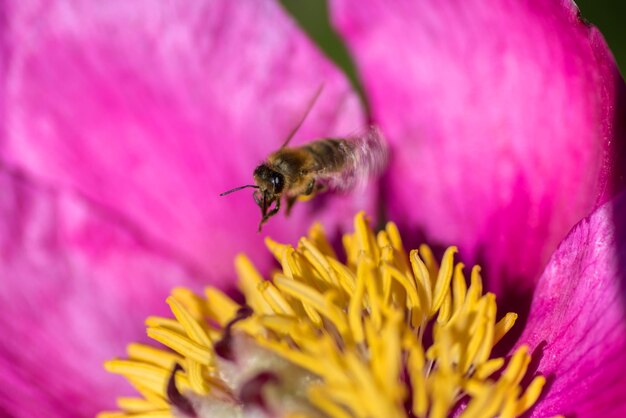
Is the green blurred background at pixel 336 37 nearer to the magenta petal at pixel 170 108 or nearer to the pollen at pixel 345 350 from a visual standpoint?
the magenta petal at pixel 170 108

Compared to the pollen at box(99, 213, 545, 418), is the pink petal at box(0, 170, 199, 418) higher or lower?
higher

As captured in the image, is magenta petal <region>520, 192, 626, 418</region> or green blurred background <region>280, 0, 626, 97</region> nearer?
magenta petal <region>520, 192, 626, 418</region>

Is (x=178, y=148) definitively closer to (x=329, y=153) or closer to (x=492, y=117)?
(x=329, y=153)

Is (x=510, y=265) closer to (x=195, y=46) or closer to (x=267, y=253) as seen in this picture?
(x=267, y=253)

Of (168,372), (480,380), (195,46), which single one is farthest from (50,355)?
(480,380)

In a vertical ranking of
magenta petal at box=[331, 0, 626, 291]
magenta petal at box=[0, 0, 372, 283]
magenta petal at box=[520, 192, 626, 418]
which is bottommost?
magenta petal at box=[520, 192, 626, 418]

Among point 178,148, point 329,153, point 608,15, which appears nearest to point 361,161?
point 329,153

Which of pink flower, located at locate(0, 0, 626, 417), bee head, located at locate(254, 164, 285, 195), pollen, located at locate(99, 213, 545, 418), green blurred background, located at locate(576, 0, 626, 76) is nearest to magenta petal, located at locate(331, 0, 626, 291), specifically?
pink flower, located at locate(0, 0, 626, 417)

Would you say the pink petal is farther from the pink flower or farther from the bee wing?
the bee wing

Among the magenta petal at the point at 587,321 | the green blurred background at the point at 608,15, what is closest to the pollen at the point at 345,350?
the magenta petal at the point at 587,321
